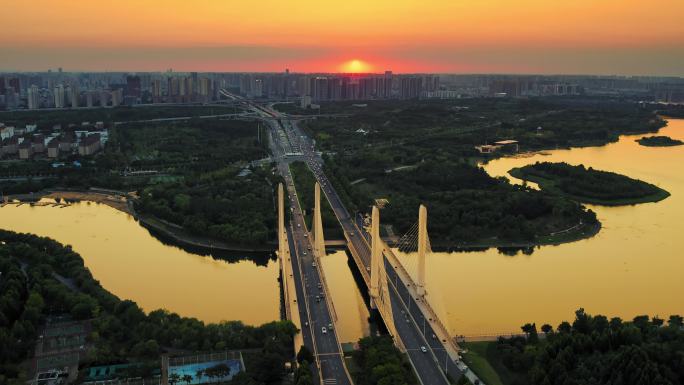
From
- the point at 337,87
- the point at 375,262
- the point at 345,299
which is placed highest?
the point at 337,87

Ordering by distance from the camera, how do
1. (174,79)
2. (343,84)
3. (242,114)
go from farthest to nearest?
1. (343,84)
2. (174,79)
3. (242,114)

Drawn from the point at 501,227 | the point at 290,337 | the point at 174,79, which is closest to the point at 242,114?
the point at 174,79

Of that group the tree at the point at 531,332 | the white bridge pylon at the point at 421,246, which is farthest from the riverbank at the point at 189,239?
the tree at the point at 531,332

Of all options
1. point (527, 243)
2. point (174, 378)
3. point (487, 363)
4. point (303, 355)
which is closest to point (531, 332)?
point (487, 363)

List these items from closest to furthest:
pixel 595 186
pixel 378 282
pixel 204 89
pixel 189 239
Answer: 1. pixel 378 282
2. pixel 189 239
3. pixel 595 186
4. pixel 204 89

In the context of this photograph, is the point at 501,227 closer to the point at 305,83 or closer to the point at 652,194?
the point at 652,194

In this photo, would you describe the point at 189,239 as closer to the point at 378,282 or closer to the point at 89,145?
the point at 378,282

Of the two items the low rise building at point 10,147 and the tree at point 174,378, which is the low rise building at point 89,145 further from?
the tree at point 174,378
